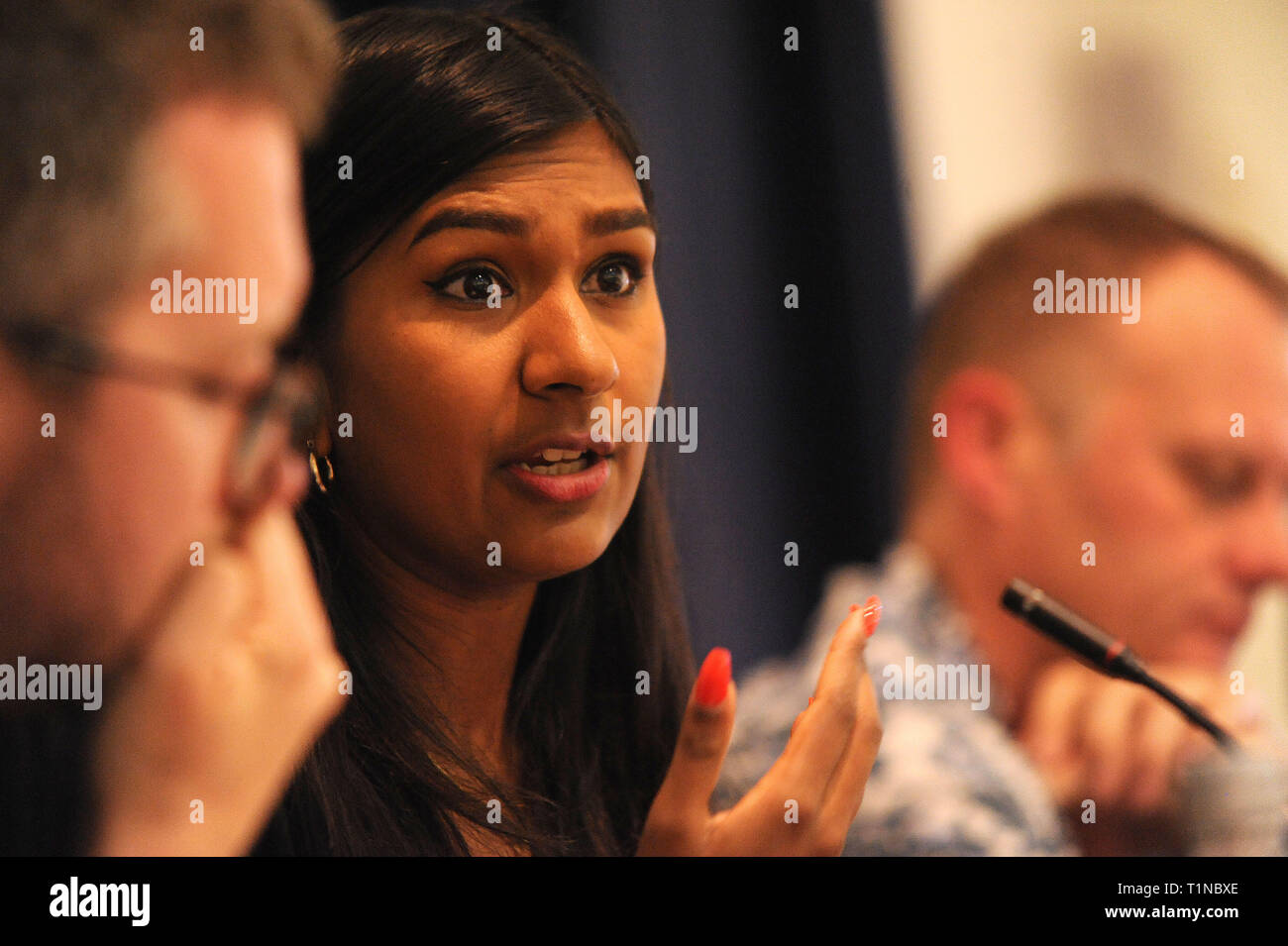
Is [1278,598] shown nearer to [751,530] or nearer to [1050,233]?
[1050,233]

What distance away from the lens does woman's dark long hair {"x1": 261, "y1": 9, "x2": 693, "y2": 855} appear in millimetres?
985

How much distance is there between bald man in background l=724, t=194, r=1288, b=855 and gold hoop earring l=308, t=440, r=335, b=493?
599 millimetres

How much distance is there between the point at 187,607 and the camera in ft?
2.61

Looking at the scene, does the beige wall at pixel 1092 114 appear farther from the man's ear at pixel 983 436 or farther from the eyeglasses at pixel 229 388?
the eyeglasses at pixel 229 388

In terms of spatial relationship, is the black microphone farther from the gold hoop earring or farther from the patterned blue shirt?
the gold hoop earring

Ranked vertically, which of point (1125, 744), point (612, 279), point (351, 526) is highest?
point (612, 279)

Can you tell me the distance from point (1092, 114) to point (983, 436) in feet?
1.80

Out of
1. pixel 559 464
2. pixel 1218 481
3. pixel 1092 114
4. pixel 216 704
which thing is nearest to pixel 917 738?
pixel 1218 481

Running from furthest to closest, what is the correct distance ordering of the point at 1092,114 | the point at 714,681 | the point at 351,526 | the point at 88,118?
the point at 1092,114 < the point at 351,526 < the point at 714,681 < the point at 88,118

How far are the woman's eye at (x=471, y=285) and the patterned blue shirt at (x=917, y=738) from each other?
566 mm

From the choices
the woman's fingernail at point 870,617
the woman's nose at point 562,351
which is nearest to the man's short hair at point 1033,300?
the woman's fingernail at point 870,617

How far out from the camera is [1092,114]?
1.88 meters

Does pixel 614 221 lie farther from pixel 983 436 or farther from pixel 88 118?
pixel 983 436
